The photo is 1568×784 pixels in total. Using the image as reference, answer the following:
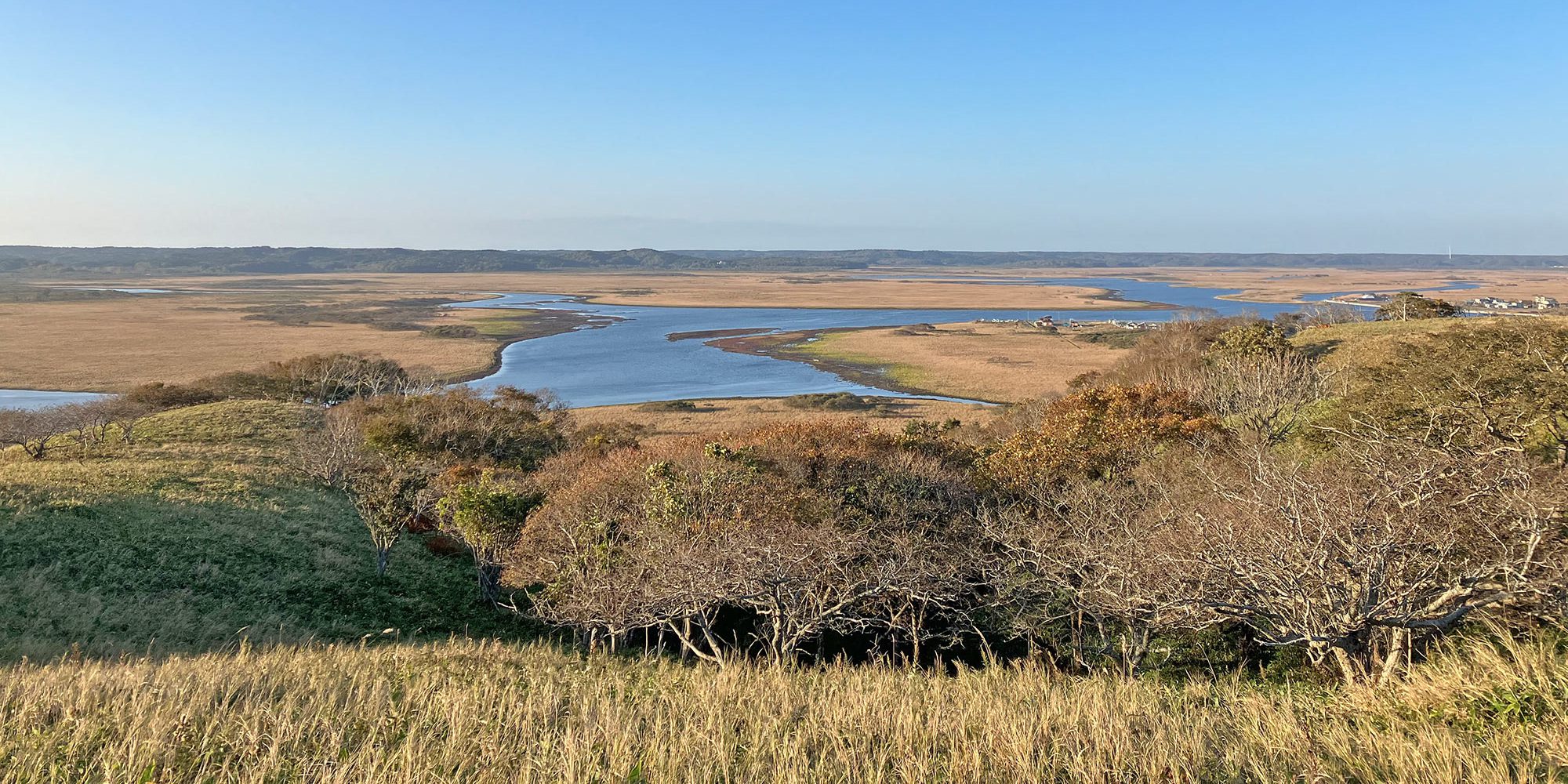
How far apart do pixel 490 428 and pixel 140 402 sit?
1039 inches

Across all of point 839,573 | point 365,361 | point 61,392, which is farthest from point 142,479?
point 61,392

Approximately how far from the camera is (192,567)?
803 inches

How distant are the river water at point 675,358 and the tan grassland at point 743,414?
5.30 meters

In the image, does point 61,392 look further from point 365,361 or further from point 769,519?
point 769,519

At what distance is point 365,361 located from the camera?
6556cm

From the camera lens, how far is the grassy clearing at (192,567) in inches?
642

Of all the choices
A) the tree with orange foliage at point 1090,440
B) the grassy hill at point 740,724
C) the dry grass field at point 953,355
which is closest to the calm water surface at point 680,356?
the dry grass field at point 953,355

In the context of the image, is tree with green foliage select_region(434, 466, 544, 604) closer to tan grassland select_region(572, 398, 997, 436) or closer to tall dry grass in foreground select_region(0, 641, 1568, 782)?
tall dry grass in foreground select_region(0, 641, 1568, 782)

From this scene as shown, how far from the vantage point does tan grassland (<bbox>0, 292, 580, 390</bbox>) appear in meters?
72.6

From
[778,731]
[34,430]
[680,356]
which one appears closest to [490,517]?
[778,731]

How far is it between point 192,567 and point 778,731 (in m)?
20.7

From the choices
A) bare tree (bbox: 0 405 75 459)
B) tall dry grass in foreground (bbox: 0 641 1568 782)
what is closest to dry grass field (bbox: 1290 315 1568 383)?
tall dry grass in foreground (bbox: 0 641 1568 782)

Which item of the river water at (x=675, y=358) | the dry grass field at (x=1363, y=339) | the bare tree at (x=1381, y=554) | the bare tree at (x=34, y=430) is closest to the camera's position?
the bare tree at (x=1381, y=554)

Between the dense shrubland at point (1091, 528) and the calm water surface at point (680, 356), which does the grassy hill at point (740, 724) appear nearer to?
the dense shrubland at point (1091, 528)
